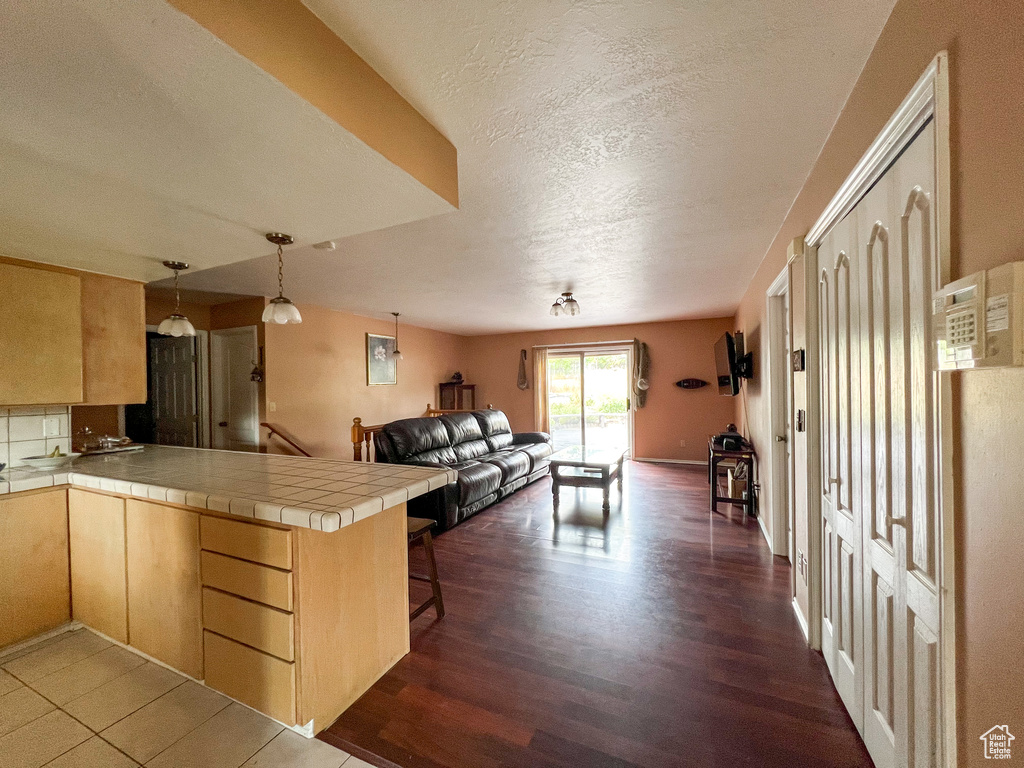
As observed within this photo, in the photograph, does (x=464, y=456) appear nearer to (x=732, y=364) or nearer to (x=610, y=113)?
(x=732, y=364)

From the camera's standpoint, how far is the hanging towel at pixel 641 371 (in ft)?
22.2

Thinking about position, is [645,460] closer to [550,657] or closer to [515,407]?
[515,407]

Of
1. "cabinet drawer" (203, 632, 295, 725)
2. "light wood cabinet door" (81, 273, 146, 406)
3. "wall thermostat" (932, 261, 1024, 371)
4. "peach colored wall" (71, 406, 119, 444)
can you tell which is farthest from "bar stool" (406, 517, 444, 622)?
"peach colored wall" (71, 406, 119, 444)

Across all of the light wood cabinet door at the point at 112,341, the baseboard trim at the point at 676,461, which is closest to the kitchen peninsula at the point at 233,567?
the light wood cabinet door at the point at 112,341

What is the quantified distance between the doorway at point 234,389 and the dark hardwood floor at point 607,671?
307 centimetres

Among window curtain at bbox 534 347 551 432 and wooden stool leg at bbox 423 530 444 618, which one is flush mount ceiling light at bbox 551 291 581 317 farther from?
window curtain at bbox 534 347 551 432

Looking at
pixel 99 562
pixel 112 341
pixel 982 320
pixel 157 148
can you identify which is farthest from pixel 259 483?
pixel 982 320

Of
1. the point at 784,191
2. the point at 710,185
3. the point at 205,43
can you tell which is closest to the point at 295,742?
the point at 205,43

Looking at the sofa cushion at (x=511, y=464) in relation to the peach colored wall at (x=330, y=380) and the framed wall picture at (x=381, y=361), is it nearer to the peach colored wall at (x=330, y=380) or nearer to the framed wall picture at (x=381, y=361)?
the peach colored wall at (x=330, y=380)

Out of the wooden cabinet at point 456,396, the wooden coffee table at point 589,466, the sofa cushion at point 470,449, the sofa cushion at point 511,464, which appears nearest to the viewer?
the wooden coffee table at point 589,466

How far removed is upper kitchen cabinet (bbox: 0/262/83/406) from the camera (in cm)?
220

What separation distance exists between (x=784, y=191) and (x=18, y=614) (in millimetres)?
4507

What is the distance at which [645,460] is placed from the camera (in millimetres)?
6812

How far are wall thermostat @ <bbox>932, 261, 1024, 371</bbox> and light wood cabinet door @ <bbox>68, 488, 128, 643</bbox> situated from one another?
9.84 ft
